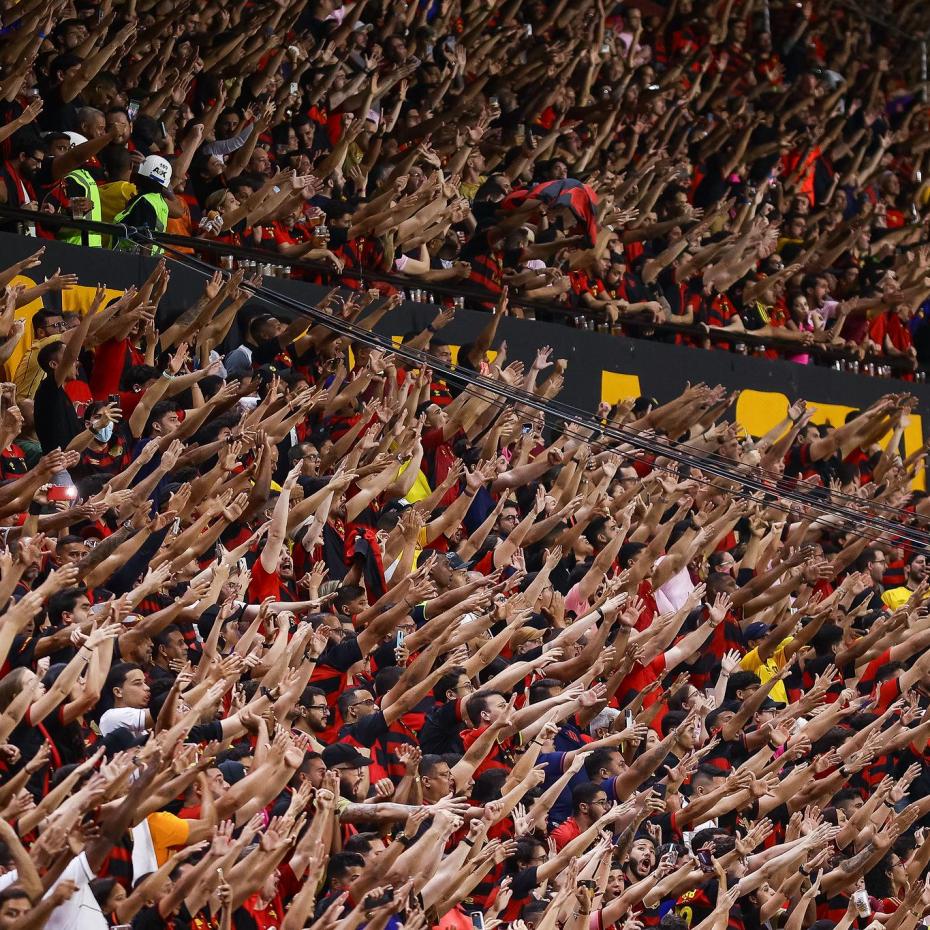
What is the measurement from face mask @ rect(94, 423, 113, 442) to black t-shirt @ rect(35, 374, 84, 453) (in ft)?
0.35

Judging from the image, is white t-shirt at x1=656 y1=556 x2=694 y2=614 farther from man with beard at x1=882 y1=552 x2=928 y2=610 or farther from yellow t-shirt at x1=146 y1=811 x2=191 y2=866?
yellow t-shirt at x1=146 y1=811 x2=191 y2=866

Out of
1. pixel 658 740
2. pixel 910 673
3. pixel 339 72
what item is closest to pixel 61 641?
pixel 658 740

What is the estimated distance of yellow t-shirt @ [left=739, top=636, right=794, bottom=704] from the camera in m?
10.2

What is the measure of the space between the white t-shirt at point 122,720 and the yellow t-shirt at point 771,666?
419cm

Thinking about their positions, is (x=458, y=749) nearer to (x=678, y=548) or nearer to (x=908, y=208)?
(x=678, y=548)

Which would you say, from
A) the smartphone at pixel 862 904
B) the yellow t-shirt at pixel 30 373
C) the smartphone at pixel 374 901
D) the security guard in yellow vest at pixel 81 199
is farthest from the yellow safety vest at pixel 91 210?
the smartphone at pixel 862 904

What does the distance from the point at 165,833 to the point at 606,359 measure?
661 centimetres

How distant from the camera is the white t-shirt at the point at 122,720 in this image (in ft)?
22.1

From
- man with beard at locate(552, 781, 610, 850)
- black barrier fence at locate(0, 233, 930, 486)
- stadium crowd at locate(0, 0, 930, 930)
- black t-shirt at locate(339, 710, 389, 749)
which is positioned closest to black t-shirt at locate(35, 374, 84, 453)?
stadium crowd at locate(0, 0, 930, 930)

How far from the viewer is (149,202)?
10.0 m

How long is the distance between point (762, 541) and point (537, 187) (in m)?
2.75

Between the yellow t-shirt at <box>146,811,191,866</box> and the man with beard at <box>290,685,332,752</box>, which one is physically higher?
the yellow t-shirt at <box>146,811,191,866</box>

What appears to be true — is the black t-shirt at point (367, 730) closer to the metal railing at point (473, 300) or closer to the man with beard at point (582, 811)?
the man with beard at point (582, 811)

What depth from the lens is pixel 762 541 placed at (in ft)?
37.1
